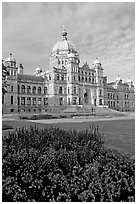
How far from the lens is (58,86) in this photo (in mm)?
67562

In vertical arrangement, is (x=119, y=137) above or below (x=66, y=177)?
below

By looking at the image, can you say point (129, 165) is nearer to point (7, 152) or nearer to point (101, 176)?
point (101, 176)

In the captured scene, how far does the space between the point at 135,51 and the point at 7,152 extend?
→ 11.3 ft

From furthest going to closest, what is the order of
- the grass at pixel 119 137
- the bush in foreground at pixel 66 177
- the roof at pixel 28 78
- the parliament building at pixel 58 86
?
the roof at pixel 28 78 → the parliament building at pixel 58 86 → the grass at pixel 119 137 → the bush in foreground at pixel 66 177

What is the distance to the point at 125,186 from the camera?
3.54 meters

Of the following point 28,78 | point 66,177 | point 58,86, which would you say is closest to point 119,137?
point 66,177

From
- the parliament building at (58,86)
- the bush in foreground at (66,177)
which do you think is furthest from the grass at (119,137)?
the parliament building at (58,86)

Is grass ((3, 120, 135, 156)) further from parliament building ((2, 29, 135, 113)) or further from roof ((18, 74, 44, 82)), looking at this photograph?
roof ((18, 74, 44, 82))

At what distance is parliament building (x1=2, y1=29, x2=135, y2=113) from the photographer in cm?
5953

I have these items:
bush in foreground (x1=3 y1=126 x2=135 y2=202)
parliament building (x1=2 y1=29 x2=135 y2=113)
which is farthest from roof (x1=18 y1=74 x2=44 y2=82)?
bush in foreground (x1=3 y1=126 x2=135 y2=202)

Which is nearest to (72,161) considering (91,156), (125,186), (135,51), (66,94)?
(91,156)

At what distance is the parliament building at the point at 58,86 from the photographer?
59.5 metres

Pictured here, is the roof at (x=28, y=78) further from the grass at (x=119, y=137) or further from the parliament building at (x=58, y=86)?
the grass at (x=119, y=137)

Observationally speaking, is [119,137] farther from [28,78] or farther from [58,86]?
[28,78]
